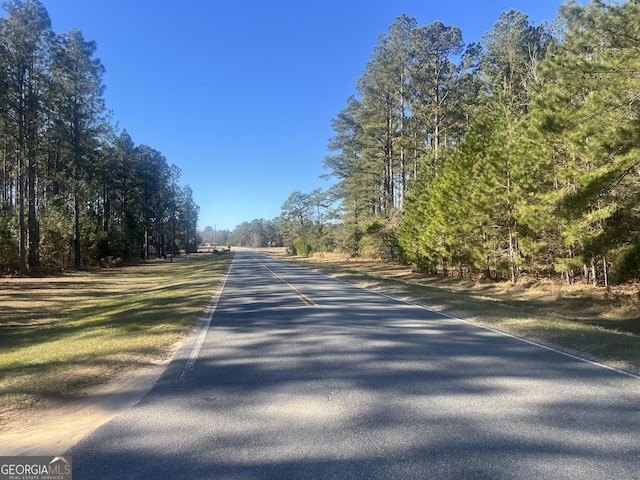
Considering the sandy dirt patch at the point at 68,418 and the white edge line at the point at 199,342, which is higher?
the white edge line at the point at 199,342

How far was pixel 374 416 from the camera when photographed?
4.60m

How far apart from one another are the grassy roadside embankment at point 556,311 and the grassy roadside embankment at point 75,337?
735 centimetres

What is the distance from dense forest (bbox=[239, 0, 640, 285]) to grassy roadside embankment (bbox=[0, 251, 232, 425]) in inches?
507

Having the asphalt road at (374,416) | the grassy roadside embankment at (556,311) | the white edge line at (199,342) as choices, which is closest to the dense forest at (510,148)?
the grassy roadside embankment at (556,311)

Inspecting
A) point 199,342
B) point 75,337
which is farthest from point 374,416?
point 75,337

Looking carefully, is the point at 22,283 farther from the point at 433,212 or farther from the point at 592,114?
the point at 592,114

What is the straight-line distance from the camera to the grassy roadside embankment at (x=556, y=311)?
7982mm

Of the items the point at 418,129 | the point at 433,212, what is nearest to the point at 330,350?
the point at 433,212

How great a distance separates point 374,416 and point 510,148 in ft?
63.4

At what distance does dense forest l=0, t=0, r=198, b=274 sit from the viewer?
1018 inches

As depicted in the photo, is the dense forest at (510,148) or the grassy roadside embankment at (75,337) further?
the dense forest at (510,148)

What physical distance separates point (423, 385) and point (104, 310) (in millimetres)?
13176

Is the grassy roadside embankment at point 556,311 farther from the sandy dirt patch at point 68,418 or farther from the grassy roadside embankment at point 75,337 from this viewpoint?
the grassy roadside embankment at point 75,337

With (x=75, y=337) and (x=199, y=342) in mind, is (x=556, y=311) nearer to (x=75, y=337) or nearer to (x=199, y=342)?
(x=199, y=342)
